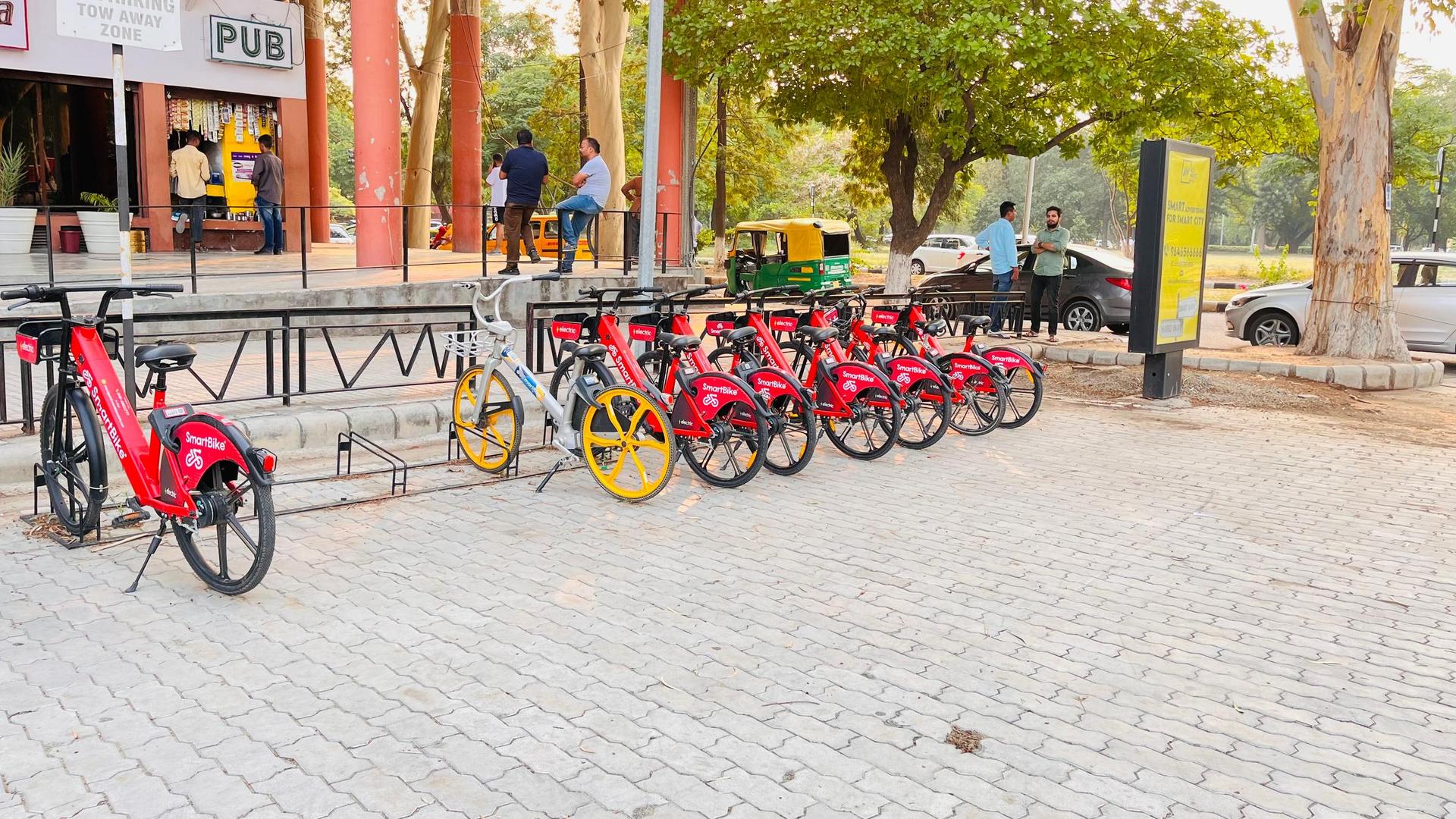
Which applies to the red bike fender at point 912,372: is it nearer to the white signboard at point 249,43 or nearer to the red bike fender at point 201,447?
the red bike fender at point 201,447

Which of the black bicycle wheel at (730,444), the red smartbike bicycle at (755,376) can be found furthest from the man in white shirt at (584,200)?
the black bicycle wheel at (730,444)

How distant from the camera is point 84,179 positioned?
18.8 m

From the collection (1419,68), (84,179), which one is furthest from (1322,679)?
(1419,68)

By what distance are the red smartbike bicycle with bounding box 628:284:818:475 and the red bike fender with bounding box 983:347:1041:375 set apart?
1.77 meters

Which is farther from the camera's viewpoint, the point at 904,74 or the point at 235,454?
the point at 904,74

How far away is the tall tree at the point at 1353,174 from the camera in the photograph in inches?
520

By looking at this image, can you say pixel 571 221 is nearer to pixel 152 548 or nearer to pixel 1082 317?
pixel 1082 317

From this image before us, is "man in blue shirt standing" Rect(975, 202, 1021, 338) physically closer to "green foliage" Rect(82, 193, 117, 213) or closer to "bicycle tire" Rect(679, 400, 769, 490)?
"bicycle tire" Rect(679, 400, 769, 490)

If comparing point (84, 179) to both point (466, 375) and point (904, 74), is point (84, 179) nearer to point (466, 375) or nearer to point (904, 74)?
point (904, 74)

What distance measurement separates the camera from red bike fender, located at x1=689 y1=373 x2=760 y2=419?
681 cm

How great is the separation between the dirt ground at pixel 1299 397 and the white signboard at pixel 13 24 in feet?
45.8

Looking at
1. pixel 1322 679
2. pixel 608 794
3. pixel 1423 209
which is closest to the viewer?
pixel 608 794


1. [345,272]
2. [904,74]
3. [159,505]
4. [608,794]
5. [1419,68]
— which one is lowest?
[608,794]

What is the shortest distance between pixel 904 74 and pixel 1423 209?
204 ft
